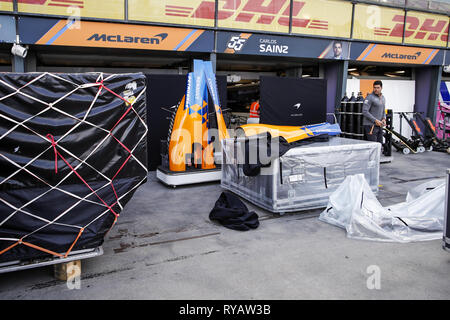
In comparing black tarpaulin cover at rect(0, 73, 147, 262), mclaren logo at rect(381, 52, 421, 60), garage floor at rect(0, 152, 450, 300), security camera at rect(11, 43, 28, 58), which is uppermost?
mclaren logo at rect(381, 52, 421, 60)

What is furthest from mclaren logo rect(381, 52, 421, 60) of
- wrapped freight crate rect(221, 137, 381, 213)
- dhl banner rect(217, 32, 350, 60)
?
wrapped freight crate rect(221, 137, 381, 213)

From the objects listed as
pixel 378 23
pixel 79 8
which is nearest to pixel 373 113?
pixel 378 23

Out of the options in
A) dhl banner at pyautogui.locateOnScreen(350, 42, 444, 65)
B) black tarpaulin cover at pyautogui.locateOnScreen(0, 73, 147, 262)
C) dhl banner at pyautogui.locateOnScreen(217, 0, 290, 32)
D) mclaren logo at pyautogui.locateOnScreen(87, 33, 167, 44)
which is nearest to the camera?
black tarpaulin cover at pyautogui.locateOnScreen(0, 73, 147, 262)

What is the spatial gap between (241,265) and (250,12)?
6.82 metres

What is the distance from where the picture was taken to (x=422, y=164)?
8.44m

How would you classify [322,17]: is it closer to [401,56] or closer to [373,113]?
[401,56]

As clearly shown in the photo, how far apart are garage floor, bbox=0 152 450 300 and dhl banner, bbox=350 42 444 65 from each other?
269 inches

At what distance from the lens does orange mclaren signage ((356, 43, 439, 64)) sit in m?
10.1

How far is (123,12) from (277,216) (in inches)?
213

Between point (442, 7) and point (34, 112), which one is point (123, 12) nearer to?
point (34, 112)

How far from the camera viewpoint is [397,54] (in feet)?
34.6

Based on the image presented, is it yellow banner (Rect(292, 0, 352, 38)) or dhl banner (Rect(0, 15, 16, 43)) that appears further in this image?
yellow banner (Rect(292, 0, 352, 38))

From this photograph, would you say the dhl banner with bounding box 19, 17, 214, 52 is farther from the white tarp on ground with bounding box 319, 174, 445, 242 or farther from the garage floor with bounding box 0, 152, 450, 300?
the white tarp on ground with bounding box 319, 174, 445, 242
